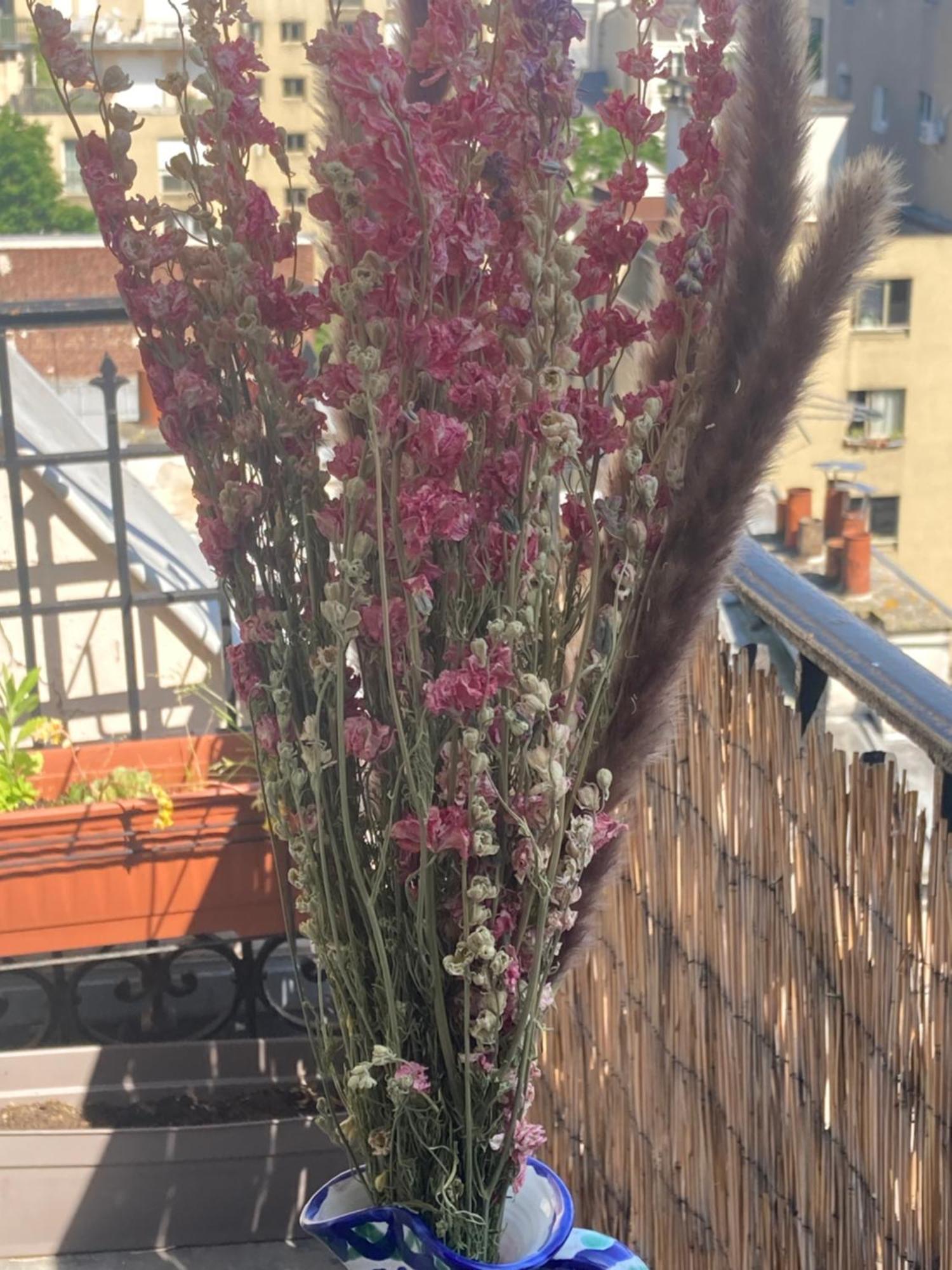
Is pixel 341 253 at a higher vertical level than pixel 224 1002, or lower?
higher

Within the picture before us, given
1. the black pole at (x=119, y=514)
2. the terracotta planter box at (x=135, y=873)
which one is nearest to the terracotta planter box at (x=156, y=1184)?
the terracotta planter box at (x=135, y=873)

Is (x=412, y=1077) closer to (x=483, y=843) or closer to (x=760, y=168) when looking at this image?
(x=483, y=843)

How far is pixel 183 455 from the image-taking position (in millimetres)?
1002

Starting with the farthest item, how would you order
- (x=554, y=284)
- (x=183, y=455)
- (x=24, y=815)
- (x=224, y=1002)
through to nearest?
(x=224, y=1002)
(x=24, y=815)
(x=183, y=455)
(x=554, y=284)

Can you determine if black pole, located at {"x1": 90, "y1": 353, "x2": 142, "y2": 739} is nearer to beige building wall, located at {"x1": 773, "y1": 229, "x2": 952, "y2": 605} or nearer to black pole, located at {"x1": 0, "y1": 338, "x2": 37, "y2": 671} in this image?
black pole, located at {"x1": 0, "y1": 338, "x2": 37, "y2": 671}

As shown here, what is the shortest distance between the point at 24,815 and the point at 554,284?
4.11 ft

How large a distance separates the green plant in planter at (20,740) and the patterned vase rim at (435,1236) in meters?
1.03

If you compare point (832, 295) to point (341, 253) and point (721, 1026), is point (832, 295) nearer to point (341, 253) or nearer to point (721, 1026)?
point (341, 253)

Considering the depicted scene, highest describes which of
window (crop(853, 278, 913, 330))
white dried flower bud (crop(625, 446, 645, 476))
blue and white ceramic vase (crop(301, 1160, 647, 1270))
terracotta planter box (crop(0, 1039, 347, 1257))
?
white dried flower bud (crop(625, 446, 645, 476))

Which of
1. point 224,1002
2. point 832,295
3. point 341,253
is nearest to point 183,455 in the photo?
point 341,253

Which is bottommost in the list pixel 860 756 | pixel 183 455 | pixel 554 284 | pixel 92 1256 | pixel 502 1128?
pixel 92 1256

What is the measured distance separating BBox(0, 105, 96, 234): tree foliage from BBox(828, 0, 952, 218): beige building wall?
17.3 meters

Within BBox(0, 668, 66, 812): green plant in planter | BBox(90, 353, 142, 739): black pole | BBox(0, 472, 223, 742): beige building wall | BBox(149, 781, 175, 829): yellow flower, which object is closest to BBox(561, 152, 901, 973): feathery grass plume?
BBox(149, 781, 175, 829): yellow flower

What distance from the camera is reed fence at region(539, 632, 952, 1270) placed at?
105 centimetres
